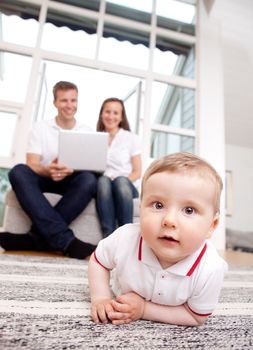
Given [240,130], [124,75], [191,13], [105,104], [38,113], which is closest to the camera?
[105,104]

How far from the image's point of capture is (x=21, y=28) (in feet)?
8.87

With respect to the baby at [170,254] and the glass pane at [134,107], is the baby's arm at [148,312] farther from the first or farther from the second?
the glass pane at [134,107]

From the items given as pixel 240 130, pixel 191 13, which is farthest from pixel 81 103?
pixel 240 130

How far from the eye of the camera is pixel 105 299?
44 cm

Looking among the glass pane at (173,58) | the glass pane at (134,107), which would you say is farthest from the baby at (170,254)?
the glass pane at (173,58)

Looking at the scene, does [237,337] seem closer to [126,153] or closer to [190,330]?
[190,330]

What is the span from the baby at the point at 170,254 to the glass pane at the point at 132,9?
10.2ft

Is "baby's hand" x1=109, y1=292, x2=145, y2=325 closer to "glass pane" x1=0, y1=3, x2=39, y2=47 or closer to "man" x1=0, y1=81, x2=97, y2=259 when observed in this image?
"man" x1=0, y1=81, x2=97, y2=259

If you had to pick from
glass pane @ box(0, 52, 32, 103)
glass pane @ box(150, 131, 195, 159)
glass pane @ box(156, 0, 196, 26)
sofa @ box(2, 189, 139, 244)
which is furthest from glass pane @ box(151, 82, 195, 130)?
sofa @ box(2, 189, 139, 244)

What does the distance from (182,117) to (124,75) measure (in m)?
0.76

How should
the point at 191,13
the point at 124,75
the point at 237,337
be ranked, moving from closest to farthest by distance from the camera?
the point at 237,337, the point at 124,75, the point at 191,13

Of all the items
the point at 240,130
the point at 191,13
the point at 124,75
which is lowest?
the point at 124,75

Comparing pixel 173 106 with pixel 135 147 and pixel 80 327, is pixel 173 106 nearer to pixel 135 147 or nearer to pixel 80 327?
pixel 135 147

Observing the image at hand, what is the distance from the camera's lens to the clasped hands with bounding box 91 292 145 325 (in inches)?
15.5
